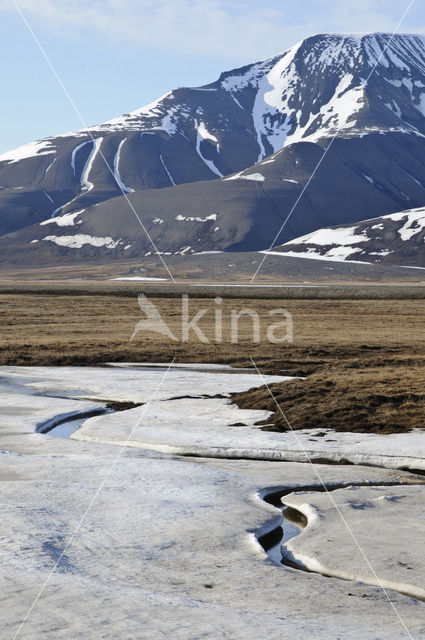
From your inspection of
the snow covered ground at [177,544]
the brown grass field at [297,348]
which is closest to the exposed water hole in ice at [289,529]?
the snow covered ground at [177,544]

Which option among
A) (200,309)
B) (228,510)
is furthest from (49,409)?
(200,309)

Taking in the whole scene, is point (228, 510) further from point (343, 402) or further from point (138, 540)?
point (343, 402)

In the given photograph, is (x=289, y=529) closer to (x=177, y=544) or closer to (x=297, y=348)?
(x=177, y=544)

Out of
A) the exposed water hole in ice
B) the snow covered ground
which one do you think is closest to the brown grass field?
the snow covered ground

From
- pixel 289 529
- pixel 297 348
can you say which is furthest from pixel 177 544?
pixel 297 348

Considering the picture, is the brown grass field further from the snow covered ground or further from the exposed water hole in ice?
the exposed water hole in ice
